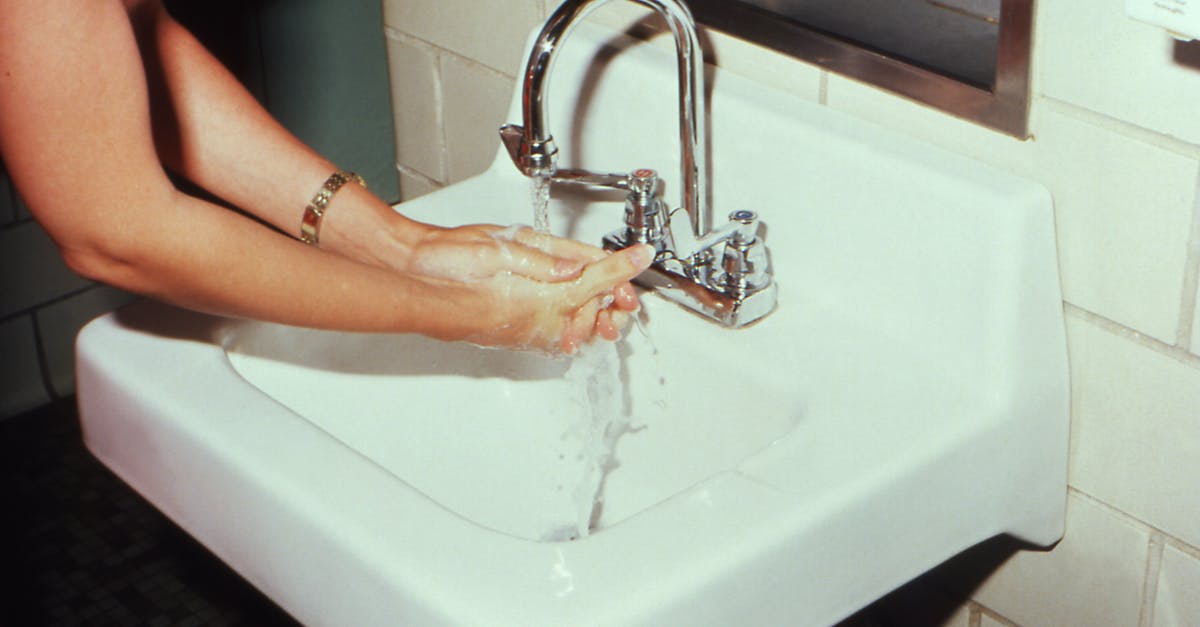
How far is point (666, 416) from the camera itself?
100cm

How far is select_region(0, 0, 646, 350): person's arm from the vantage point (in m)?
0.73

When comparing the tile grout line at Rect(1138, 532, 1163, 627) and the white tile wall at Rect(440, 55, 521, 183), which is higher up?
the white tile wall at Rect(440, 55, 521, 183)

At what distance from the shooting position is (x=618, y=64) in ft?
3.54

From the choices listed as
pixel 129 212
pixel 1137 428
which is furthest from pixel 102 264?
pixel 1137 428

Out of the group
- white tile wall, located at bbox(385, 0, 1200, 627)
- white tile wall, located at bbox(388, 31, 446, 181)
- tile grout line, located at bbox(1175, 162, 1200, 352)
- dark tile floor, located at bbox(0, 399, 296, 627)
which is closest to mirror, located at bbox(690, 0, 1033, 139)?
white tile wall, located at bbox(385, 0, 1200, 627)

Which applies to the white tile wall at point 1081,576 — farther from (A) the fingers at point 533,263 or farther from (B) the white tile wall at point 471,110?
(B) the white tile wall at point 471,110

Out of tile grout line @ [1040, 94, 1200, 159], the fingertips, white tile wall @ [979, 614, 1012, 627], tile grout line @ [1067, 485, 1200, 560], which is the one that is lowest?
white tile wall @ [979, 614, 1012, 627]

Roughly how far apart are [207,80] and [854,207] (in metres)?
0.44

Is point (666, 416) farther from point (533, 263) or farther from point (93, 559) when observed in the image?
point (93, 559)

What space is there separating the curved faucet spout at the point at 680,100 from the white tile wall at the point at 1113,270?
0.11 m

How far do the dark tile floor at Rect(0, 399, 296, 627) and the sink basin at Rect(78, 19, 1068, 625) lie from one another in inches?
15.2

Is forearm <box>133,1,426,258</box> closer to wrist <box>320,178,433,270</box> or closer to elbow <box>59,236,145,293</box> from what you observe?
wrist <box>320,178,433,270</box>

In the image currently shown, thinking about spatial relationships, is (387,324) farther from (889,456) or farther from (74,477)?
(74,477)

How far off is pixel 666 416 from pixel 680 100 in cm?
22
